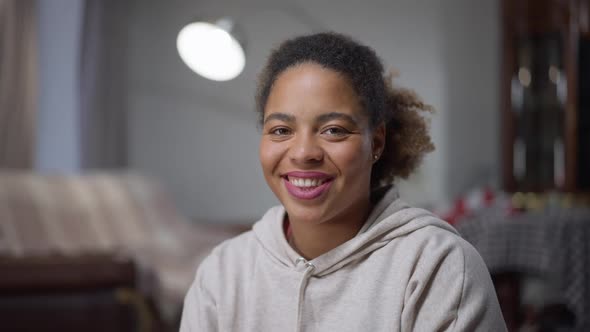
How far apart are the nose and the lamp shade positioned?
6.81ft

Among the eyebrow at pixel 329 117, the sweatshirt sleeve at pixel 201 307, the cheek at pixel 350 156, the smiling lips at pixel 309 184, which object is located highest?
the eyebrow at pixel 329 117

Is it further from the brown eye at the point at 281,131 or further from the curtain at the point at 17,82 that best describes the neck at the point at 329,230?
the curtain at the point at 17,82

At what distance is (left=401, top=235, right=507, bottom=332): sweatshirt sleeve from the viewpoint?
3.31 ft

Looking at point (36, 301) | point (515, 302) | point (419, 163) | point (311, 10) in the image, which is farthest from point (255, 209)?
point (419, 163)

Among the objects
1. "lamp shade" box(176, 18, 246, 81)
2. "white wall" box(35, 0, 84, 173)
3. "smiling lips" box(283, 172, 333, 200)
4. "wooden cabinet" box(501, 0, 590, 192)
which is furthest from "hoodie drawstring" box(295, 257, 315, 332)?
"white wall" box(35, 0, 84, 173)

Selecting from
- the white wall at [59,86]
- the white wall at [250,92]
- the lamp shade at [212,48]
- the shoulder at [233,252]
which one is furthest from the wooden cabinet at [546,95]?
the shoulder at [233,252]

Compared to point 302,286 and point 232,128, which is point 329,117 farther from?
point 232,128

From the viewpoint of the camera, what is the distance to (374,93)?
1.11 metres

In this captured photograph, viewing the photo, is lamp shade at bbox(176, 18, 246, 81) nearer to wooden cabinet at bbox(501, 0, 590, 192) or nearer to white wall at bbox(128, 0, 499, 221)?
white wall at bbox(128, 0, 499, 221)

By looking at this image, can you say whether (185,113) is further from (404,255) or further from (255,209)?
(404,255)

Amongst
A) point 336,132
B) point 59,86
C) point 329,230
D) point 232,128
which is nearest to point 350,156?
point 336,132

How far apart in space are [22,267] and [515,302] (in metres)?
2.39

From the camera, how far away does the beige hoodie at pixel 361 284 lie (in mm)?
1031

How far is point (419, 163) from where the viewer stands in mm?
1250
